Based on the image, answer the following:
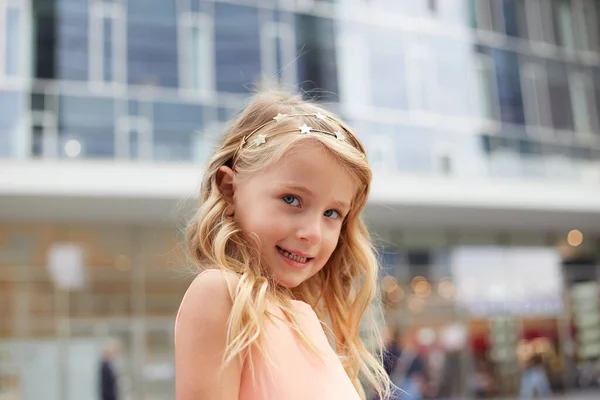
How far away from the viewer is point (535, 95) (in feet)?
67.5

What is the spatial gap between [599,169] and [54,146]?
1307 cm

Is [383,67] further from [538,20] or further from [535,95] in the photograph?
[538,20]

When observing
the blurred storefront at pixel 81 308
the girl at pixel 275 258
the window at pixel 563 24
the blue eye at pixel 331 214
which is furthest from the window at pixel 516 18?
the blue eye at pixel 331 214

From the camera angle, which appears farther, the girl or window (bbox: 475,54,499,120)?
window (bbox: 475,54,499,120)

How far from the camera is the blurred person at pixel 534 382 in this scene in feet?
59.1

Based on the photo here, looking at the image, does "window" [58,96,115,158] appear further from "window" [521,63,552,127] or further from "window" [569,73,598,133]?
"window" [569,73,598,133]

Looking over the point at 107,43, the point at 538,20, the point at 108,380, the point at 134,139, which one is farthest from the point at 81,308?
the point at 538,20

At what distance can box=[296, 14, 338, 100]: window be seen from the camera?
17.5 m

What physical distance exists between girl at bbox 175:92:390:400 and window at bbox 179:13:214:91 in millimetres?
14739

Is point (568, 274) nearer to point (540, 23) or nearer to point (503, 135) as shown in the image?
point (503, 135)

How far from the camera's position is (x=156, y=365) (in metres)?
15.9

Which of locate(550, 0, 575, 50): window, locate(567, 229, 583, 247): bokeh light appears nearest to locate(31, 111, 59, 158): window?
locate(567, 229, 583, 247): bokeh light

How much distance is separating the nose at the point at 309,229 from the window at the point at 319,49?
1616 centimetres

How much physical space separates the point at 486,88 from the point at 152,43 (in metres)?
8.34
